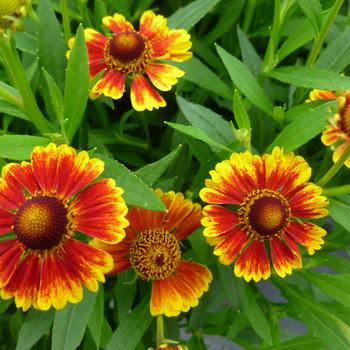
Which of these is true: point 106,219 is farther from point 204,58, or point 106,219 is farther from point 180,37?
point 204,58

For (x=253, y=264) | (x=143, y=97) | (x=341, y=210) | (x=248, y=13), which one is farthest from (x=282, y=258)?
(x=248, y=13)

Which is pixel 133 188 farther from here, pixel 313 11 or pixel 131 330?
pixel 313 11

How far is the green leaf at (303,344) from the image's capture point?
104 cm

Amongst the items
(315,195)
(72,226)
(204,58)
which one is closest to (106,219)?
(72,226)

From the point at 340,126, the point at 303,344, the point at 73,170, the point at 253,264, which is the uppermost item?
the point at 340,126

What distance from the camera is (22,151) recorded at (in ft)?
2.67

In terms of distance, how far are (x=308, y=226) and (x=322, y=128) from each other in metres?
0.15

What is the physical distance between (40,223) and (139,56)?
42cm

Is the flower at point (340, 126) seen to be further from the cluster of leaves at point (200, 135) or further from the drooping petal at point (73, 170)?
the drooping petal at point (73, 170)

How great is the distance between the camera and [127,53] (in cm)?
99

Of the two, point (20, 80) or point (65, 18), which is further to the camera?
point (65, 18)

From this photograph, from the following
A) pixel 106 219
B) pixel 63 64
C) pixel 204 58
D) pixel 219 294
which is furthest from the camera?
pixel 204 58

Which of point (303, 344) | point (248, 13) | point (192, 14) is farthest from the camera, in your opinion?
point (248, 13)

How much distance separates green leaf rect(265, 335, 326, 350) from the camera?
1045 millimetres
